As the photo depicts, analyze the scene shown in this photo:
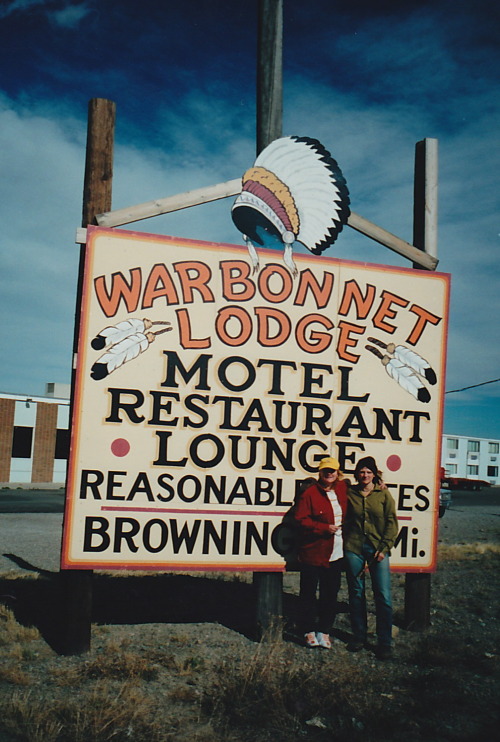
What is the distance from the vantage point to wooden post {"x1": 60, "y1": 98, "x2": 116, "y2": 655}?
6.29 m

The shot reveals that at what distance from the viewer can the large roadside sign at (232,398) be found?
643 centimetres

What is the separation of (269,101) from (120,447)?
420 cm

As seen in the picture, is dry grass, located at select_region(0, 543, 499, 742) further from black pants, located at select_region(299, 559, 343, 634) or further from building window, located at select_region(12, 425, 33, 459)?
building window, located at select_region(12, 425, 33, 459)

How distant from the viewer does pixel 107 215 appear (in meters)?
6.68

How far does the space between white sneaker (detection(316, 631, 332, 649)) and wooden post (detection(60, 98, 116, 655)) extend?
234 cm

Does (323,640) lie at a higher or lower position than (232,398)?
lower

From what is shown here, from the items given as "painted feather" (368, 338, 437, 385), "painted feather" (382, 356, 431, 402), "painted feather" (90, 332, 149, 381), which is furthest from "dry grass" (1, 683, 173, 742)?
"painted feather" (368, 338, 437, 385)

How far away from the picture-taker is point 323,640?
21.6 ft

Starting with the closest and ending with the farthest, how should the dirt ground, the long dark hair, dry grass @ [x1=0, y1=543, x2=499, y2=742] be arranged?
dry grass @ [x1=0, y1=543, x2=499, y2=742], the dirt ground, the long dark hair

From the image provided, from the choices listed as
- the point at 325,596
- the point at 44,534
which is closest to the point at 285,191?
the point at 325,596

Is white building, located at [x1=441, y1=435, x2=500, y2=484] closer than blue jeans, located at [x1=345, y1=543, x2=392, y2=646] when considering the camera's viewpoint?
No

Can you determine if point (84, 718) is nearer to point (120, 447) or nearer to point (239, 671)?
point (239, 671)

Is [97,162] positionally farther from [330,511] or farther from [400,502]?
[400,502]

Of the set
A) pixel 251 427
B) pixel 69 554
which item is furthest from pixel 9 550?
pixel 251 427
